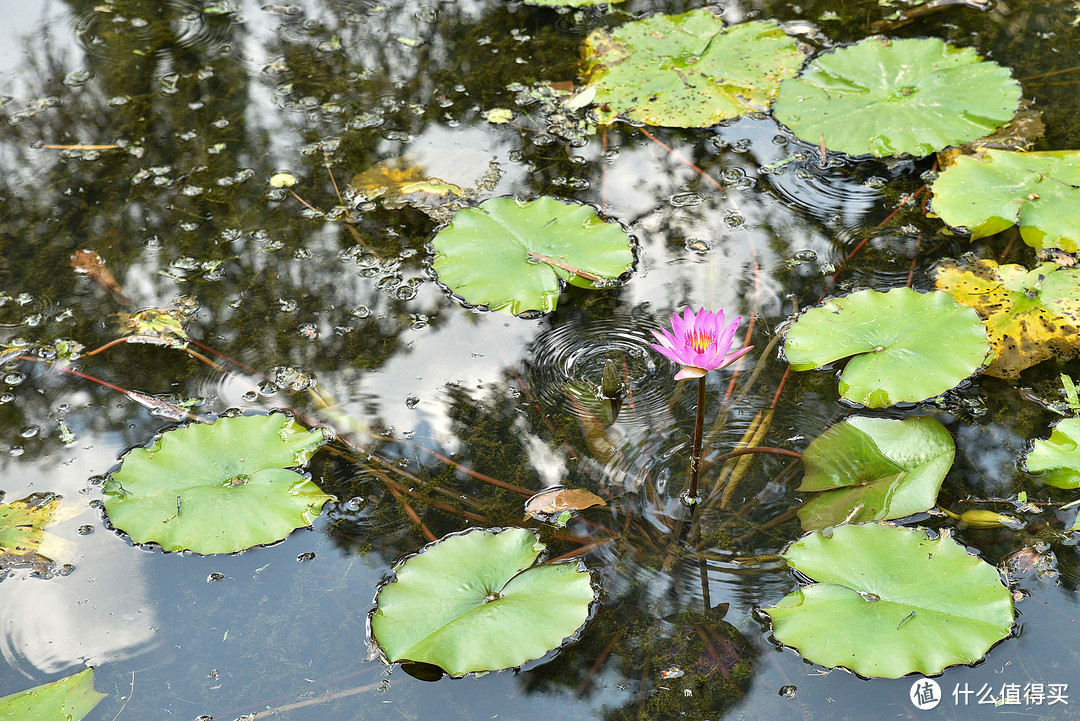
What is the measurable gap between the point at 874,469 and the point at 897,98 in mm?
1635

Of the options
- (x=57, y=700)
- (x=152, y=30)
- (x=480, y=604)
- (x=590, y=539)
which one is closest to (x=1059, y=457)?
(x=590, y=539)

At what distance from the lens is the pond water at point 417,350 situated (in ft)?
5.74

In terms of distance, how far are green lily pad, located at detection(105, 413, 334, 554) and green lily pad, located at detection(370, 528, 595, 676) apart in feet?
1.17

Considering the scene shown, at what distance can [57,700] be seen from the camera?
171cm

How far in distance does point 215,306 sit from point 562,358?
1150 mm

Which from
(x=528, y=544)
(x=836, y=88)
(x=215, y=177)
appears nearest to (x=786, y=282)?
(x=836, y=88)

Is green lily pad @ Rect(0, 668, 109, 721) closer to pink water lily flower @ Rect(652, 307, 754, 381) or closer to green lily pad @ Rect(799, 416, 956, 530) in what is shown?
pink water lily flower @ Rect(652, 307, 754, 381)

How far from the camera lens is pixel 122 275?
271cm

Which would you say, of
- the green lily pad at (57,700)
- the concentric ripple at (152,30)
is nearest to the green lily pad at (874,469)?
the green lily pad at (57,700)

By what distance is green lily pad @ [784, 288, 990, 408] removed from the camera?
2.01 m

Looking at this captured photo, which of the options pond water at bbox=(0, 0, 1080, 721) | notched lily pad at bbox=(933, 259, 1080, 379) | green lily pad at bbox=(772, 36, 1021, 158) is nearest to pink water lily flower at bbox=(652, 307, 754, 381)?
pond water at bbox=(0, 0, 1080, 721)

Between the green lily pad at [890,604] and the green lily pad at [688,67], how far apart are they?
5.95 feet

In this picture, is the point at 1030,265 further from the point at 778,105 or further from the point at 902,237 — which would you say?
the point at 778,105

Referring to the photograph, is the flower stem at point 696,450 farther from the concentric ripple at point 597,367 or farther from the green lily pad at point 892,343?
the green lily pad at point 892,343
